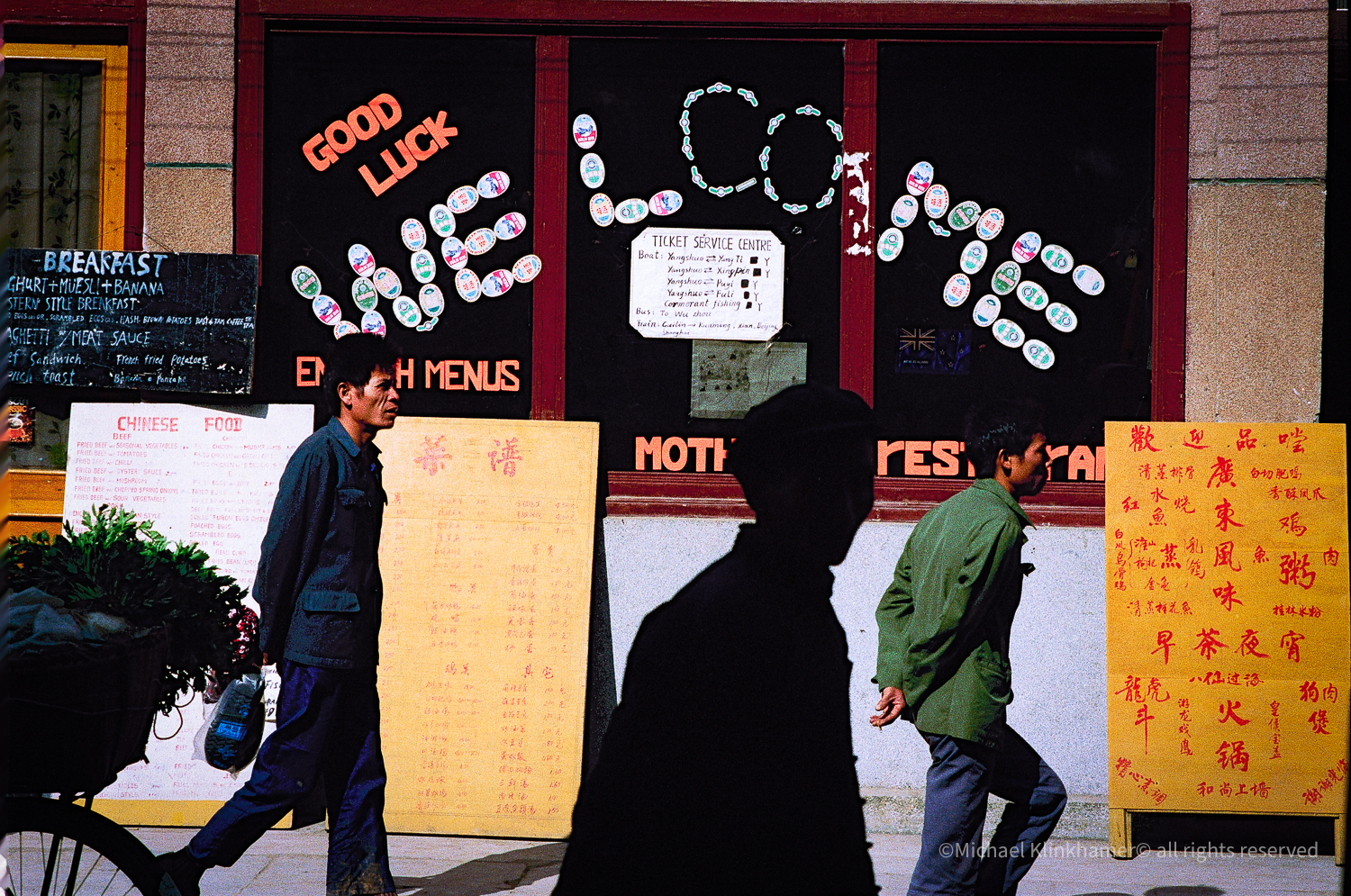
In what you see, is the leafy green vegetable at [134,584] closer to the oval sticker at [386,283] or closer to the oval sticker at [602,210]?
the oval sticker at [386,283]

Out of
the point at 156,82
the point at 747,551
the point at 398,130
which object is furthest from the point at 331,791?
the point at 156,82

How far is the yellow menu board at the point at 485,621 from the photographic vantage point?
204 inches

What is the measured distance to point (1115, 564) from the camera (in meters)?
5.25

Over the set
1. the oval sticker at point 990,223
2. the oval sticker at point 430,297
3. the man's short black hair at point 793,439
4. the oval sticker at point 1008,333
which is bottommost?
the man's short black hair at point 793,439

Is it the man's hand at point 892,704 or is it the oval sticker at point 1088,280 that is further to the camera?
the oval sticker at point 1088,280

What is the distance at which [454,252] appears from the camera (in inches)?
231

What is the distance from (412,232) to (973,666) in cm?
359

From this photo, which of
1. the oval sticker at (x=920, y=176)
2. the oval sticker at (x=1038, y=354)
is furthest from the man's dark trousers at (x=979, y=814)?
the oval sticker at (x=920, y=176)

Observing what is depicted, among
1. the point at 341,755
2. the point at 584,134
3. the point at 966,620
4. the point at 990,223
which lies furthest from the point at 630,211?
the point at 341,755

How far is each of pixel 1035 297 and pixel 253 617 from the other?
Answer: 4163 mm

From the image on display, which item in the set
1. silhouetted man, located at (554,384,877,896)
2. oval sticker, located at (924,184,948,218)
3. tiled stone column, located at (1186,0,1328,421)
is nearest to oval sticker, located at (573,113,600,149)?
oval sticker, located at (924,184,948,218)

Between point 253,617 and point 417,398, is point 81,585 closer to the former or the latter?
point 253,617

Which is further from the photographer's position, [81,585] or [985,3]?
[985,3]

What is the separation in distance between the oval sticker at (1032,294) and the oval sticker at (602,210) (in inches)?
83.0
